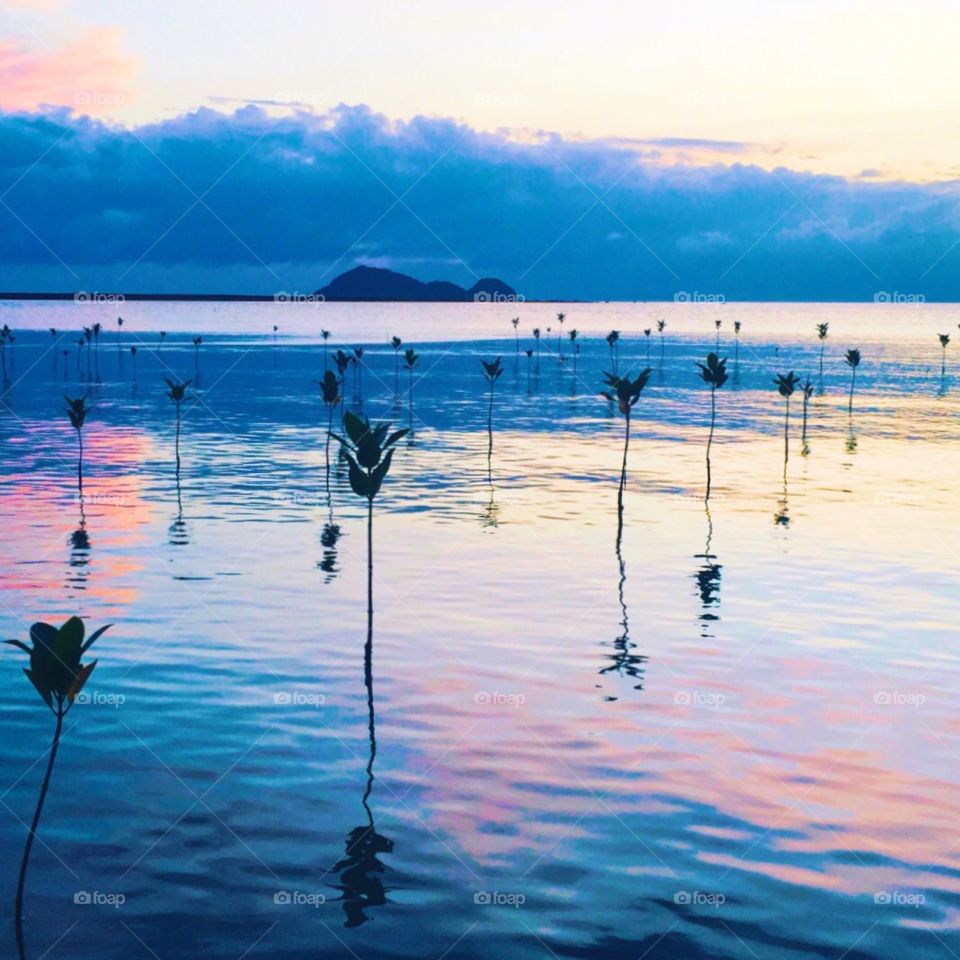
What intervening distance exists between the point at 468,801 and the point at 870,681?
10.8 m

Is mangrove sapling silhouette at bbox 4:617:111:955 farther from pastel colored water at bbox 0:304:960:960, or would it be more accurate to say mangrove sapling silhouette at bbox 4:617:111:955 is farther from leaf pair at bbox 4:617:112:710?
pastel colored water at bbox 0:304:960:960

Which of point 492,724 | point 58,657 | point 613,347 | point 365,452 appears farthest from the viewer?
point 613,347

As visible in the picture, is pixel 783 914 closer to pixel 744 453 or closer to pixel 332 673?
pixel 332 673

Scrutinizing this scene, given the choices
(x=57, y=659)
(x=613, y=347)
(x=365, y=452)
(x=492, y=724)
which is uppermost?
(x=613, y=347)

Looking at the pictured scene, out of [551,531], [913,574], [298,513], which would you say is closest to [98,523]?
[298,513]

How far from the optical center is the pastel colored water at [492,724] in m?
15.3

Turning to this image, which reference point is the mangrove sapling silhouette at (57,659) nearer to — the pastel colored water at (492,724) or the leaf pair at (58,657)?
the leaf pair at (58,657)

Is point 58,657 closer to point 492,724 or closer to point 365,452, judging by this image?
point 492,724

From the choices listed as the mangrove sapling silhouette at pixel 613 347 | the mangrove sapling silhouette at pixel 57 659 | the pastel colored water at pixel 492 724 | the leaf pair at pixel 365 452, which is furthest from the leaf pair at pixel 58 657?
the mangrove sapling silhouette at pixel 613 347

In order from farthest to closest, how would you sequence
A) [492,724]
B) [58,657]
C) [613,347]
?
1. [613,347]
2. [492,724]
3. [58,657]

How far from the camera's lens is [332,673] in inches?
984

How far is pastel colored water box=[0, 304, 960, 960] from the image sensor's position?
1528 centimetres

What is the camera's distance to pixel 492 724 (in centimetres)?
2208

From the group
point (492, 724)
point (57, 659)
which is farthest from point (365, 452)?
point (57, 659)
